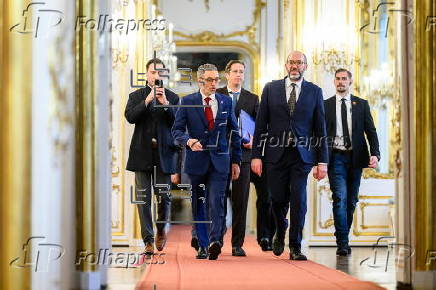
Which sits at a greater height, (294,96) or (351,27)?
(351,27)

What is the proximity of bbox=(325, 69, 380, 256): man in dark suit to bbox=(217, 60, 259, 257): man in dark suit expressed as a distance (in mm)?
740

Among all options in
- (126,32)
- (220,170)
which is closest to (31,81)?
(220,170)

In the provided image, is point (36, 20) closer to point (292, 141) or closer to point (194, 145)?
point (194, 145)

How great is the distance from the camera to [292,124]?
6.41 m

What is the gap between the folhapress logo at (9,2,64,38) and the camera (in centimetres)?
317

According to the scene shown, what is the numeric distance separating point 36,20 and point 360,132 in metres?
4.46

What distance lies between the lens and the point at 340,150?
730cm

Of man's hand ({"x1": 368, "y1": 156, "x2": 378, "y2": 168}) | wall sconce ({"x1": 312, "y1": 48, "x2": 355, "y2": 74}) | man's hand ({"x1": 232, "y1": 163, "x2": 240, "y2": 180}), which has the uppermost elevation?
wall sconce ({"x1": 312, "y1": 48, "x2": 355, "y2": 74})

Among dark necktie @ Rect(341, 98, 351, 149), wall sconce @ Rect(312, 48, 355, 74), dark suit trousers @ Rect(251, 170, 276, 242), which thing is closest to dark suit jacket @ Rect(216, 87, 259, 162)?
dark suit trousers @ Rect(251, 170, 276, 242)

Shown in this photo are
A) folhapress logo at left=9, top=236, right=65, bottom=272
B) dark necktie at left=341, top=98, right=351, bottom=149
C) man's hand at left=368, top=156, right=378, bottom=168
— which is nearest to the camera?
folhapress logo at left=9, top=236, right=65, bottom=272

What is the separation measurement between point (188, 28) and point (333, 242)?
19.2 ft

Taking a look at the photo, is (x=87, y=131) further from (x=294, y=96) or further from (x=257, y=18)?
(x=257, y=18)

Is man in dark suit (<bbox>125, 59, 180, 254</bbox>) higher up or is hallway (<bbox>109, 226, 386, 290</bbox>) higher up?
man in dark suit (<bbox>125, 59, 180, 254</bbox>)

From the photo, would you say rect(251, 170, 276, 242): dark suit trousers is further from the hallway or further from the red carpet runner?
the red carpet runner
